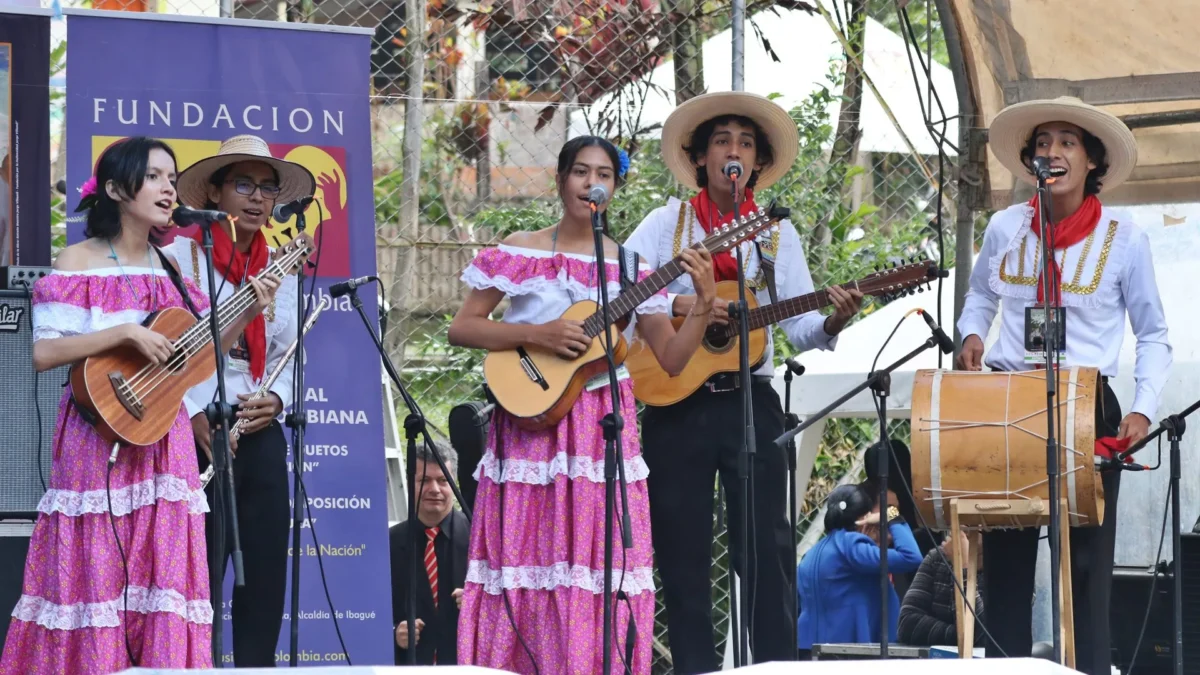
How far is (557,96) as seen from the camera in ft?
29.1

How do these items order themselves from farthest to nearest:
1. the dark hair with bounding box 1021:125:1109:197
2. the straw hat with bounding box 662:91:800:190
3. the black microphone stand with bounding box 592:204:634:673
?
the straw hat with bounding box 662:91:800:190
the dark hair with bounding box 1021:125:1109:197
the black microphone stand with bounding box 592:204:634:673

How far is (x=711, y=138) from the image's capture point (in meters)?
5.96

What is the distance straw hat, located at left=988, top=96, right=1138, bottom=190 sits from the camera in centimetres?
554

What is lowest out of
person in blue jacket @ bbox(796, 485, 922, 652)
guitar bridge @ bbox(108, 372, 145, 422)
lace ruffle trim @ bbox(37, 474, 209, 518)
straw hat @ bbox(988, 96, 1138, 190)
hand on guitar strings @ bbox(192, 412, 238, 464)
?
person in blue jacket @ bbox(796, 485, 922, 652)

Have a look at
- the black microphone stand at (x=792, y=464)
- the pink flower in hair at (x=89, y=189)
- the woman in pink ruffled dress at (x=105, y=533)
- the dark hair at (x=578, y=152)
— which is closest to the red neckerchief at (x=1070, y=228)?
the black microphone stand at (x=792, y=464)

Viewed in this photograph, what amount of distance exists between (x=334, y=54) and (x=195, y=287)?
1.49m

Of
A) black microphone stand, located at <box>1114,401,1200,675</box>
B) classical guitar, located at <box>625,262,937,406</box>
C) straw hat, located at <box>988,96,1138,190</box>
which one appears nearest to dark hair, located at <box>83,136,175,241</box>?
classical guitar, located at <box>625,262,937,406</box>

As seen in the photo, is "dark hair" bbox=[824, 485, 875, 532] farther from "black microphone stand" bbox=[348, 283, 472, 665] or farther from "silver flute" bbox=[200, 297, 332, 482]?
"silver flute" bbox=[200, 297, 332, 482]

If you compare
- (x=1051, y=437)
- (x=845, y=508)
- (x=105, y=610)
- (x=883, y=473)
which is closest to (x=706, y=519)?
(x=883, y=473)

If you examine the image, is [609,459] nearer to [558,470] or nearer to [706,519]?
[558,470]

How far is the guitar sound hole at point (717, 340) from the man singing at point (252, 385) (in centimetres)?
144

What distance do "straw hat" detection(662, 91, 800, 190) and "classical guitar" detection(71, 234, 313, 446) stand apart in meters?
1.87

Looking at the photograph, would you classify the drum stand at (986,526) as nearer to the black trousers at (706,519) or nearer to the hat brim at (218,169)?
the black trousers at (706,519)

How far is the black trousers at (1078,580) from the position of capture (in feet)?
17.4
